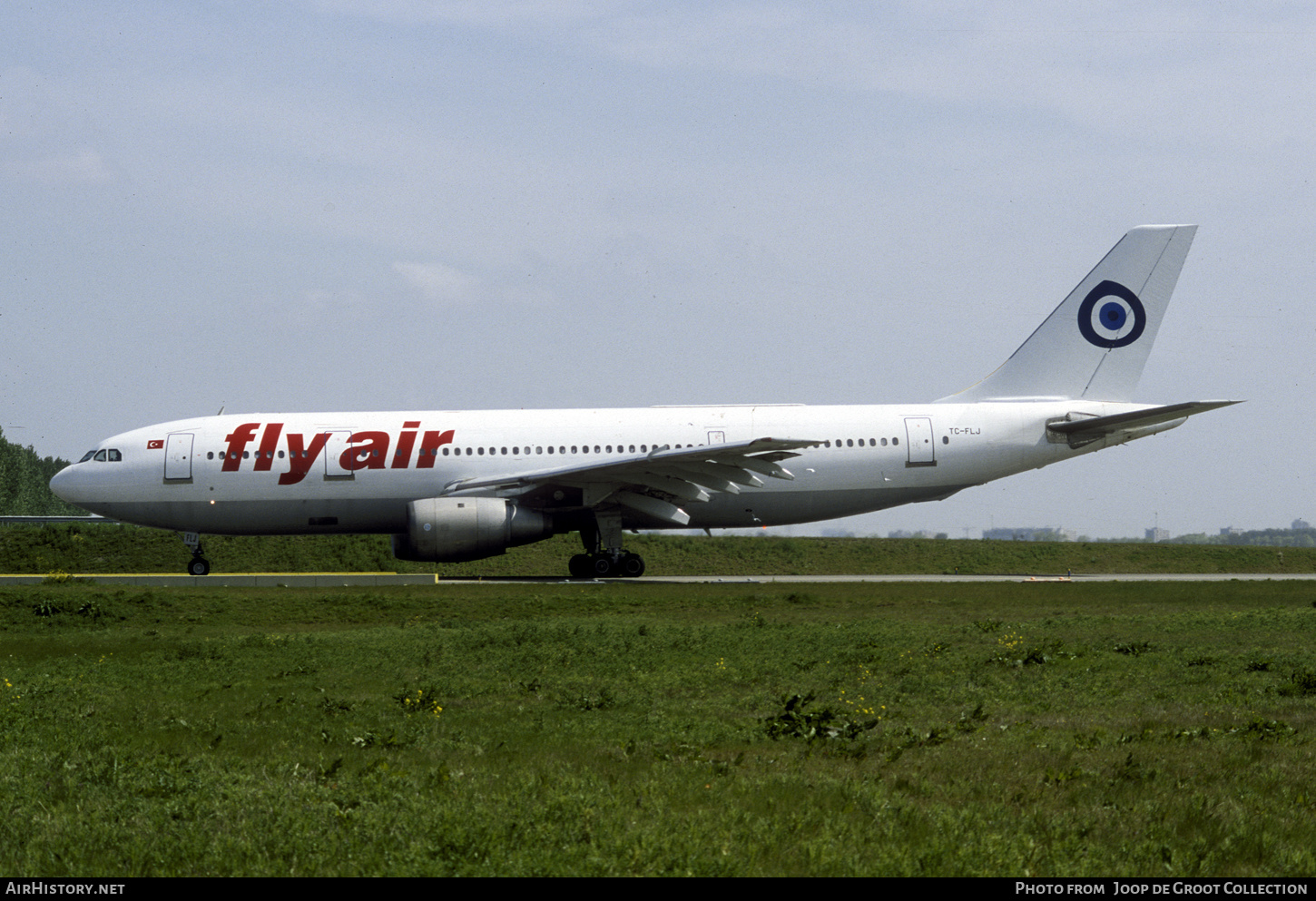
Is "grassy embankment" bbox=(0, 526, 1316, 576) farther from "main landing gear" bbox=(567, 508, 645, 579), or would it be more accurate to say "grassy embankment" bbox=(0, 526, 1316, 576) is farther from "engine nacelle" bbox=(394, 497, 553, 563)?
"engine nacelle" bbox=(394, 497, 553, 563)

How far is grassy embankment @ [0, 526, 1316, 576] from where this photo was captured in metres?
34.3

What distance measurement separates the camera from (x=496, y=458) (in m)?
28.0

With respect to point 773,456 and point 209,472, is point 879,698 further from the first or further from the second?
point 209,472

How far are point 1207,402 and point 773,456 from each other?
34.8 ft

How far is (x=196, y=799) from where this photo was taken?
24.8 feet

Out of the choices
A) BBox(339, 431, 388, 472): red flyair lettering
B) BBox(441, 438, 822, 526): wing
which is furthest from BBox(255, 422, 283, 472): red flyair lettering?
BBox(441, 438, 822, 526): wing

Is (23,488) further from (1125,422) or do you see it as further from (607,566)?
(1125,422)

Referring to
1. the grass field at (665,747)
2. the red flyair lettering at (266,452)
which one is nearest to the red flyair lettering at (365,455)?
the red flyair lettering at (266,452)

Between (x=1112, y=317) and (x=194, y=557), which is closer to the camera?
(x=194, y=557)

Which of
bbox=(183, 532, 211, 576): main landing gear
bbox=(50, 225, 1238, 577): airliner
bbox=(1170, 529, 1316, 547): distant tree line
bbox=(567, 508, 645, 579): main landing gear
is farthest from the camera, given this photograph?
bbox=(1170, 529, 1316, 547): distant tree line

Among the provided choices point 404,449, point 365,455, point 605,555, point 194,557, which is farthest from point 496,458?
point 194,557

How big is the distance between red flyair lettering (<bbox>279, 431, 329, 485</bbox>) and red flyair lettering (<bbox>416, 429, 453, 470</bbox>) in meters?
2.37

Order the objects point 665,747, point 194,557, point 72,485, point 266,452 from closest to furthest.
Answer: point 665,747
point 266,452
point 72,485
point 194,557

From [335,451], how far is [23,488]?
61347 millimetres
